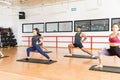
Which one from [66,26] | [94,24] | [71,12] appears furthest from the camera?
[66,26]

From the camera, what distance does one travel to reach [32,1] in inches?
409

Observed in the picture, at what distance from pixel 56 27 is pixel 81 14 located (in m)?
2.02

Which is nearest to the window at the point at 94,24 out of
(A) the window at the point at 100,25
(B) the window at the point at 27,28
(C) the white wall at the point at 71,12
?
(A) the window at the point at 100,25

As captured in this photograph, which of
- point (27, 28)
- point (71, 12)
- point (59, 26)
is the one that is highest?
point (71, 12)

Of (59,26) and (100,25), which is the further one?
(59,26)

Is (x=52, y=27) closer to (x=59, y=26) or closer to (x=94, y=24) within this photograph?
(x=59, y=26)

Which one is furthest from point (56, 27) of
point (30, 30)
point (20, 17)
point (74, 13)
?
point (20, 17)

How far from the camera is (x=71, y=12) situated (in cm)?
979

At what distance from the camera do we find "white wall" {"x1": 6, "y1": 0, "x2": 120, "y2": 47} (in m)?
8.62

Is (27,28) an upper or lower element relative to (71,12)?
lower

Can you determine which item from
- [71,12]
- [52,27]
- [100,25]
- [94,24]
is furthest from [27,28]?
[100,25]

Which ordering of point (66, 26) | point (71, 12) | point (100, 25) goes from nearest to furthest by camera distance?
point (100, 25)
point (71, 12)
point (66, 26)

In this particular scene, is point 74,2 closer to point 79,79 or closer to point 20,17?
point 20,17

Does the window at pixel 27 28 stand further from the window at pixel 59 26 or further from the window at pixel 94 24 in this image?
the window at pixel 94 24
